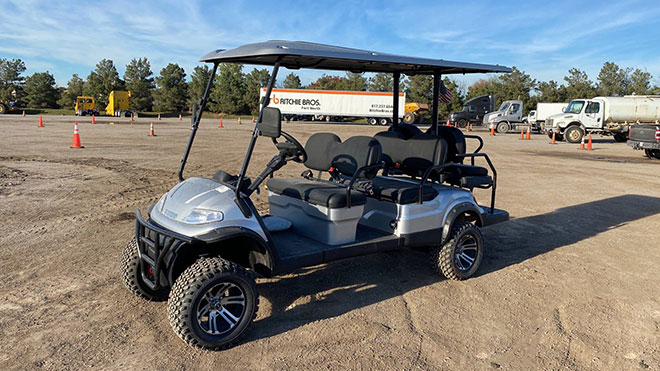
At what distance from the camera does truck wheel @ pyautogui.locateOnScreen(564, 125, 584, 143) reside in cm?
2545

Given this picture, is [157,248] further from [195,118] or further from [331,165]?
[331,165]

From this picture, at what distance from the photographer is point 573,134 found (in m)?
25.5

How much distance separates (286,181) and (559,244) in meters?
3.74

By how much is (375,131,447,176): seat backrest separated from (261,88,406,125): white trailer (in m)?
A: 37.7

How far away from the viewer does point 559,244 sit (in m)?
6.34

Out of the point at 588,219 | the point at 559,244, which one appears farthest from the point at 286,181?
the point at 588,219

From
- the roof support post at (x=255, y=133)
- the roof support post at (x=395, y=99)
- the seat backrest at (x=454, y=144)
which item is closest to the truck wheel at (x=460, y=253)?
the seat backrest at (x=454, y=144)

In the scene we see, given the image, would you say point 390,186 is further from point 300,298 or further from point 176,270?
point 176,270

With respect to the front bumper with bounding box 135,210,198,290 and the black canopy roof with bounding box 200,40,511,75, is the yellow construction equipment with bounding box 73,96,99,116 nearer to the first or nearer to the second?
the black canopy roof with bounding box 200,40,511,75

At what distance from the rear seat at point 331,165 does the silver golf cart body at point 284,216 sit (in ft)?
0.10

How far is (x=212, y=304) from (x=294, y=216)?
51.9 inches

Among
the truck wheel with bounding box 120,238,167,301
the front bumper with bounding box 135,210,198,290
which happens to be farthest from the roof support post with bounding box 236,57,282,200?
the truck wheel with bounding box 120,238,167,301

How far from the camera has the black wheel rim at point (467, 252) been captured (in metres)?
4.98

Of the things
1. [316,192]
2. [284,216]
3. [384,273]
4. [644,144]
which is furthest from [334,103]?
[316,192]
